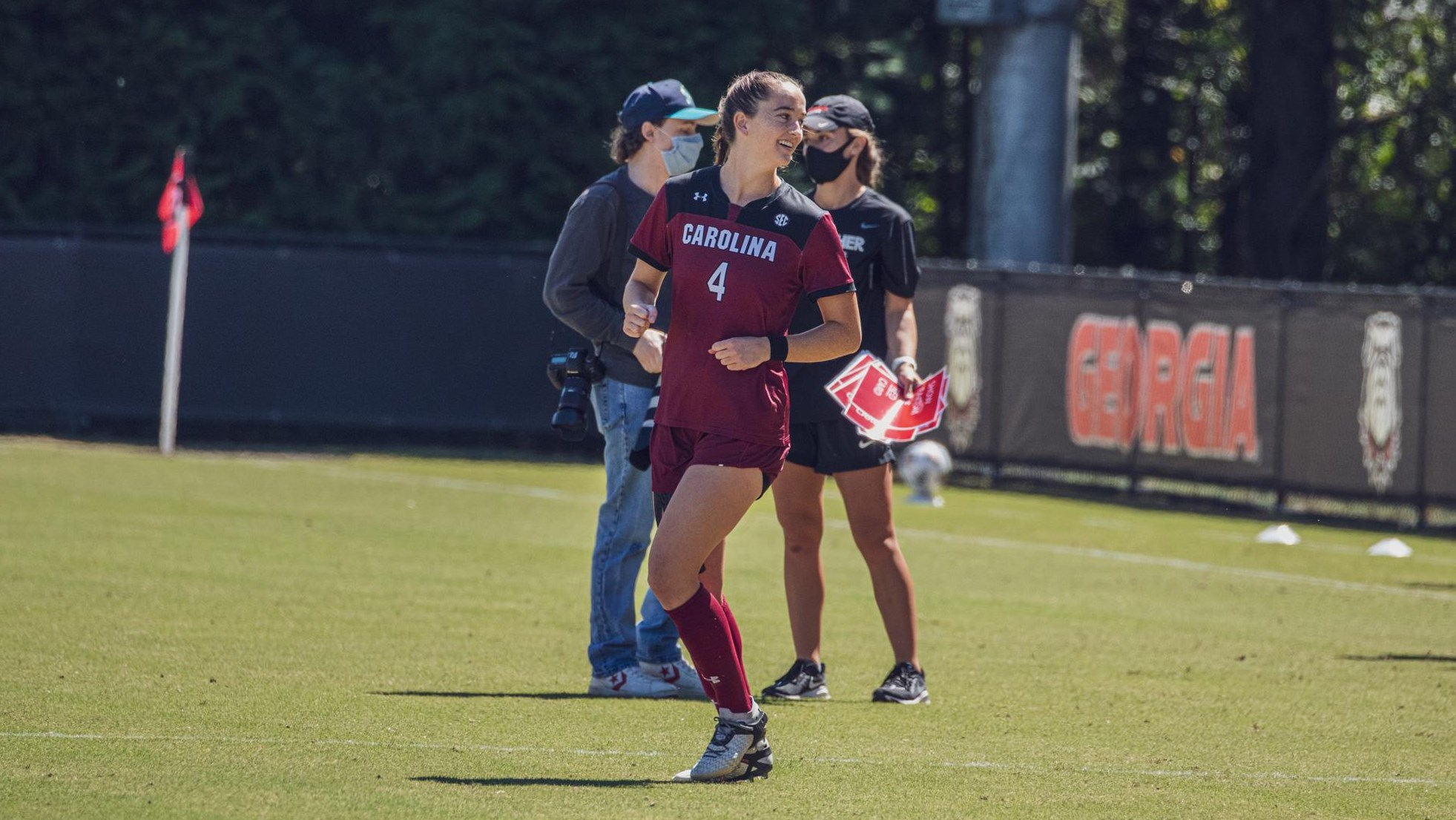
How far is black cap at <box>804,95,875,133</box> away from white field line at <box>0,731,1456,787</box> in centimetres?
256

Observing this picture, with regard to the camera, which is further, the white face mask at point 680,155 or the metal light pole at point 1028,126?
the metal light pole at point 1028,126

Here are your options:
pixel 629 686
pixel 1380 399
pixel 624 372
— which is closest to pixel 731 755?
pixel 629 686

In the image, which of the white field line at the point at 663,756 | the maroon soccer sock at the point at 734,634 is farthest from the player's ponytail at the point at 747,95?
the white field line at the point at 663,756

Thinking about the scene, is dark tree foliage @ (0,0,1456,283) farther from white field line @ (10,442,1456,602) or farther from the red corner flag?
white field line @ (10,442,1456,602)

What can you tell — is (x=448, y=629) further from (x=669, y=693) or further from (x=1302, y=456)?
(x=1302, y=456)

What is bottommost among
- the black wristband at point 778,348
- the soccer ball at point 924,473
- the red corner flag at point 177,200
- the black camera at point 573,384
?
the soccer ball at point 924,473

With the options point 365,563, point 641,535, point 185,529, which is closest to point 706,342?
point 641,535

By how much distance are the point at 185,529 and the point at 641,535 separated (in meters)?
6.19

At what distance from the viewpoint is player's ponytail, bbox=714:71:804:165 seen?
626 centimetres

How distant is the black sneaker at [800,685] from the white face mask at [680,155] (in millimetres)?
1932

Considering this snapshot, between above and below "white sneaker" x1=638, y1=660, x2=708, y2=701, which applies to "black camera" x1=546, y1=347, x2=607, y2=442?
→ above

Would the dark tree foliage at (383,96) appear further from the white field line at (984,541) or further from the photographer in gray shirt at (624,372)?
the photographer in gray shirt at (624,372)

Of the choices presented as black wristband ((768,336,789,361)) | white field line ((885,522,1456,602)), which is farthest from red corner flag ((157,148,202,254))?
black wristband ((768,336,789,361))

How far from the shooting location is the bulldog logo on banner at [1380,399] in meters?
17.9
